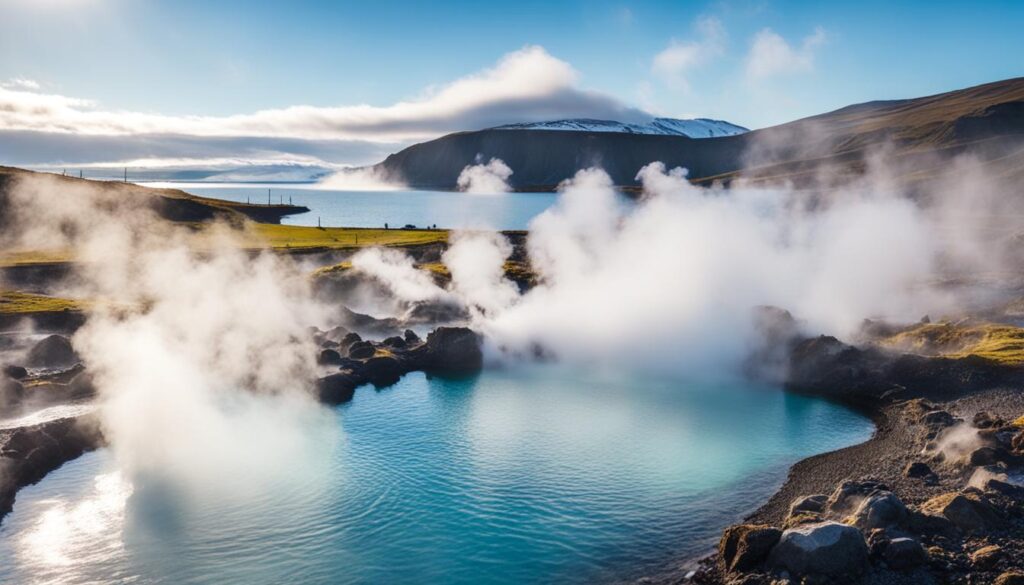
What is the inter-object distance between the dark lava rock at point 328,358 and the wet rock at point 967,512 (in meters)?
52.6

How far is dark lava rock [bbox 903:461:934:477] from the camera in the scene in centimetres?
4293

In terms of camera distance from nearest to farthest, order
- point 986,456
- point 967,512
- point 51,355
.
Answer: point 967,512, point 986,456, point 51,355

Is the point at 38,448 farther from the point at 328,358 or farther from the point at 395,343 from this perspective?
the point at 395,343

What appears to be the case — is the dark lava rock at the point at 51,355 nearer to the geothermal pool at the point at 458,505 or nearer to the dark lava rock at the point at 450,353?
the geothermal pool at the point at 458,505

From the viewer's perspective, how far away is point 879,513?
34750mm

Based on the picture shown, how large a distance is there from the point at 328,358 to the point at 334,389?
9122 millimetres

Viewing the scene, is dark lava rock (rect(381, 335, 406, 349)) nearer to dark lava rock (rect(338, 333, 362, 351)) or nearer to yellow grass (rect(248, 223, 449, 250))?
dark lava rock (rect(338, 333, 362, 351))

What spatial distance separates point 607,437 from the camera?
173ft

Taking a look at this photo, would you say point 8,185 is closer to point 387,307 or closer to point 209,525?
point 387,307

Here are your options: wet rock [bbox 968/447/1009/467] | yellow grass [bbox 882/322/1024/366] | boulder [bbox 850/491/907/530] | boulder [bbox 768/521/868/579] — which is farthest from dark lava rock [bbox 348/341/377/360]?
yellow grass [bbox 882/322/1024/366]

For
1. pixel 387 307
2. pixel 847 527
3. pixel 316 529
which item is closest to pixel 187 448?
pixel 316 529

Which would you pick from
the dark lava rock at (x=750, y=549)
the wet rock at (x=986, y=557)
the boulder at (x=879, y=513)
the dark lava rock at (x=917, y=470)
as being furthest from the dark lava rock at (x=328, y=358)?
the wet rock at (x=986, y=557)

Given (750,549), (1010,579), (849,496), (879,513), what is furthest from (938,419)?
(750,549)

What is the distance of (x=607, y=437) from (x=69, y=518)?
34692 millimetres
